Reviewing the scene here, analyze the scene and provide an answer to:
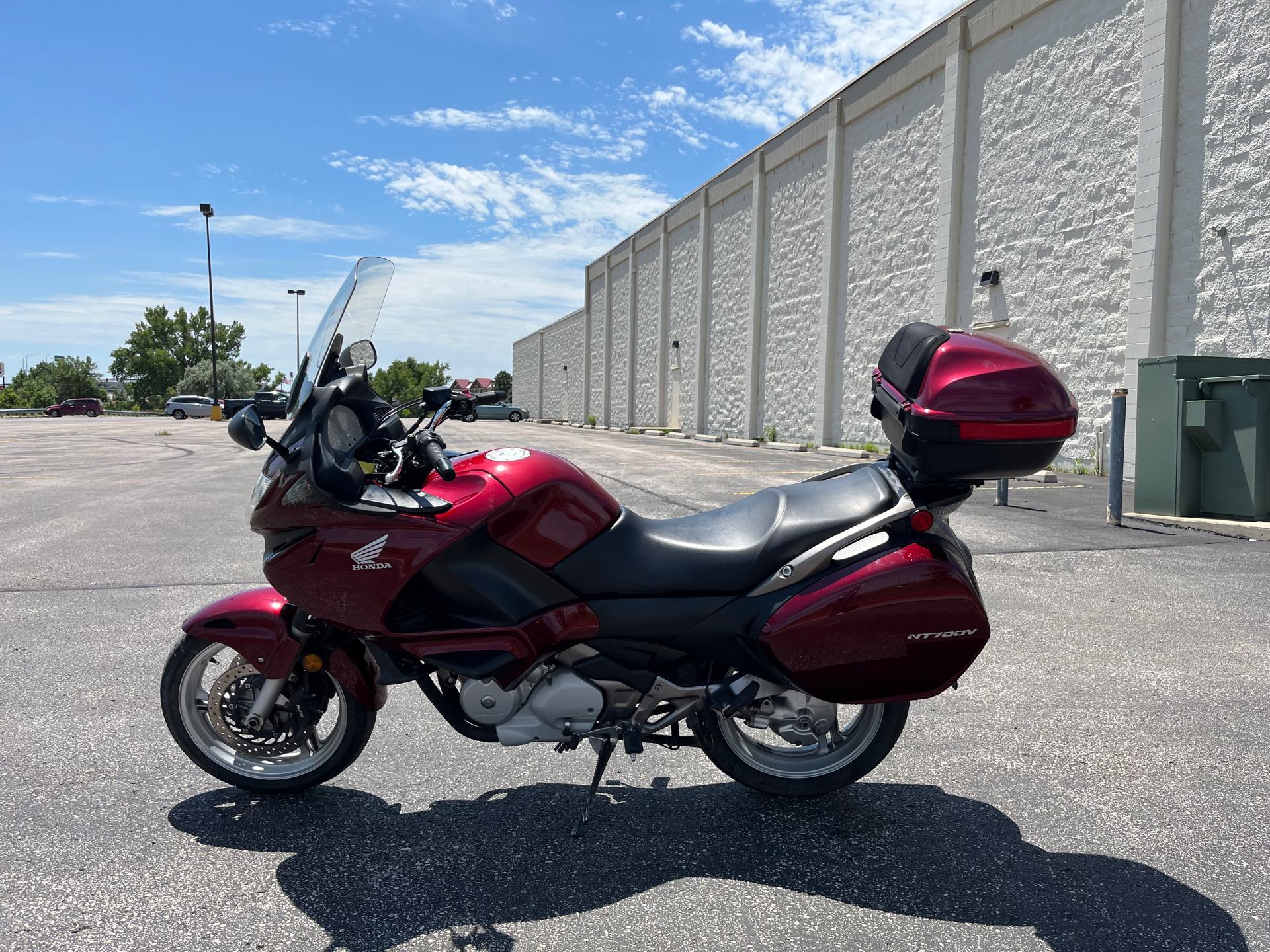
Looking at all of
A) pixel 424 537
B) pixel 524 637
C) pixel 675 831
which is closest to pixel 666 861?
→ pixel 675 831

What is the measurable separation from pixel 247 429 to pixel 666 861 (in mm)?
1815

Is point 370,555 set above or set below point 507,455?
below

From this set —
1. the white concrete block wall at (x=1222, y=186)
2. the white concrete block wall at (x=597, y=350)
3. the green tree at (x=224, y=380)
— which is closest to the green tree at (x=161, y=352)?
the green tree at (x=224, y=380)

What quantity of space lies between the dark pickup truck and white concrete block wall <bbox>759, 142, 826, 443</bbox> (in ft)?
77.0

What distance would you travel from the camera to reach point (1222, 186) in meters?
13.2

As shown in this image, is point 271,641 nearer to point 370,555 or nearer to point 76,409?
point 370,555

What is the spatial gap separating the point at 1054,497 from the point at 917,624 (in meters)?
10.3

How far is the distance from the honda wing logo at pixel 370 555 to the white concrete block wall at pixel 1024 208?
1348 cm

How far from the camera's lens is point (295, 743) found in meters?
3.25

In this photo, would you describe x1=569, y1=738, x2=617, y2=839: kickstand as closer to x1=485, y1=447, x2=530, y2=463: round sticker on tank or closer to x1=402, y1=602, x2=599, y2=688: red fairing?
x1=402, y1=602, x2=599, y2=688: red fairing

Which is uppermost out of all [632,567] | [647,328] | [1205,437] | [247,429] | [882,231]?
[882,231]

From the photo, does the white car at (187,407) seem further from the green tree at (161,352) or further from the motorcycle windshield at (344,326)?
the motorcycle windshield at (344,326)

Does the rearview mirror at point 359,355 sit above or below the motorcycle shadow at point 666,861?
above

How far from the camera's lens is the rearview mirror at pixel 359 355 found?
3131 mm
